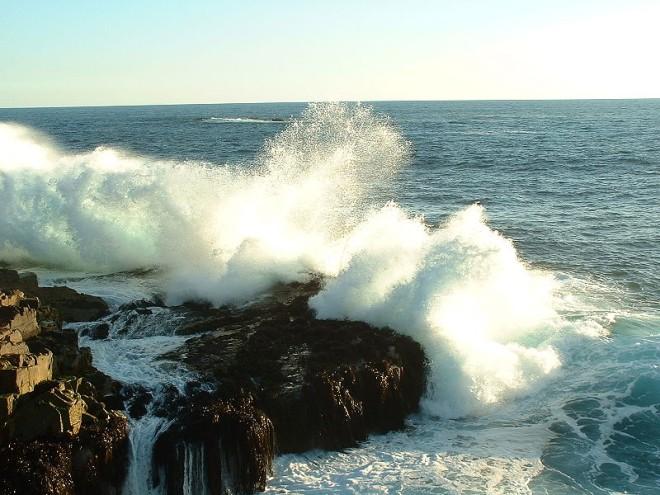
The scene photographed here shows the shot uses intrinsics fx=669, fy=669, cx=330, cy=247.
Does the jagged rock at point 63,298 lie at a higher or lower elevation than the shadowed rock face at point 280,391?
higher

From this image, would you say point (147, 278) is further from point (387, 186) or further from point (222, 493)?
point (387, 186)

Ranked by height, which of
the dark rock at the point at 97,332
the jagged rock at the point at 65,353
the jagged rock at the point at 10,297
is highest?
the jagged rock at the point at 10,297

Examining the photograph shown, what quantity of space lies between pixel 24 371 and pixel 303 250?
11.0 meters

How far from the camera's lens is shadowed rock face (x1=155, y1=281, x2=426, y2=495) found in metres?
12.5

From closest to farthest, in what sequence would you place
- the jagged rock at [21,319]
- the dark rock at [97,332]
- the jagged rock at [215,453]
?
the jagged rock at [215,453], the jagged rock at [21,319], the dark rock at [97,332]

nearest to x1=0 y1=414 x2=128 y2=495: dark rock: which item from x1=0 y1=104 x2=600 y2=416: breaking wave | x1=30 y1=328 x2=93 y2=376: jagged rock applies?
x1=30 y1=328 x2=93 y2=376: jagged rock

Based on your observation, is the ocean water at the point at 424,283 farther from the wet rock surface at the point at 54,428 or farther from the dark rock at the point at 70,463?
the wet rock surface at the point at 54,428

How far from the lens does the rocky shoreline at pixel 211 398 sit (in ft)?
38.5

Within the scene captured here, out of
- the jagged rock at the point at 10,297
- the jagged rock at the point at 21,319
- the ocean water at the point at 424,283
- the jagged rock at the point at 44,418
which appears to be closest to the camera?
the jagged rock at the point at 44,418

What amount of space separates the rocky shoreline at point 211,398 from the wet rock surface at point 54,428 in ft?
0.07

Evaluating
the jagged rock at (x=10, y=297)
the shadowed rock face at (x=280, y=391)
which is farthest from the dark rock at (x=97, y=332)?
the shadowed rock face at (x=280, y=391)

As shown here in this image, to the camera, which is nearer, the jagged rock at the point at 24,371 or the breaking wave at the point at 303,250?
the jagged rock at the point at 24,371

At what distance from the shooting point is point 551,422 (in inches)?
587

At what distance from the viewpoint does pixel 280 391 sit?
46.1 ft
